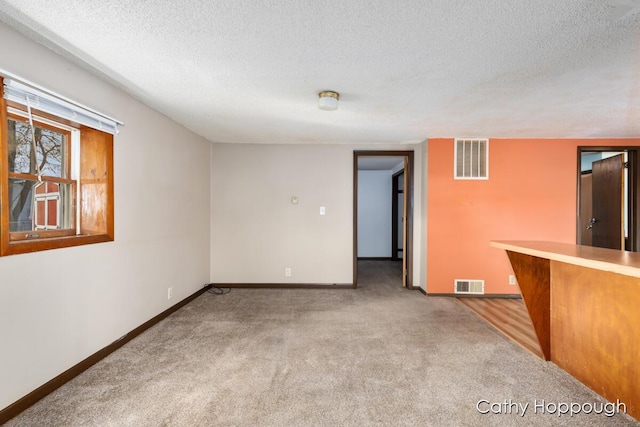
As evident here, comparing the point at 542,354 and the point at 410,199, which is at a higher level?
the point at 410,199

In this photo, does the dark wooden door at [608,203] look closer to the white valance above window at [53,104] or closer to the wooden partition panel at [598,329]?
the wooden partition panel at [598,329]

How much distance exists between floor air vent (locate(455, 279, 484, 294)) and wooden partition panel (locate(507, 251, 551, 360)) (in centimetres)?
166

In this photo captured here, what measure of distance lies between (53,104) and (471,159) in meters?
4.38

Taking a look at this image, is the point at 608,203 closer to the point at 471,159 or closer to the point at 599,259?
the point at 471,159

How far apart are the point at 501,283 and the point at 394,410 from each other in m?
3.06

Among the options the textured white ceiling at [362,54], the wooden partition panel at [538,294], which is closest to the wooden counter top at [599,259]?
the wooden partition panel at [538,294]

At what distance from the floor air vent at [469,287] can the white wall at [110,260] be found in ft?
11.9

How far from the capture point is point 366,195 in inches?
270

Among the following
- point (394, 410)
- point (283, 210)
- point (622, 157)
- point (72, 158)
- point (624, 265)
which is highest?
point (622, 157)

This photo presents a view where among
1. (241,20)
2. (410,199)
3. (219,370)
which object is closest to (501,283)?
(410,199)

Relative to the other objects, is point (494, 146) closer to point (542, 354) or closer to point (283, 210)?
point (542, 354)

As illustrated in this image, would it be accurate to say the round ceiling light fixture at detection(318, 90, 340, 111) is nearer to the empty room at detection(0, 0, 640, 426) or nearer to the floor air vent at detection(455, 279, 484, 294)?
the empty room at detection(0, 0, 640, 426)

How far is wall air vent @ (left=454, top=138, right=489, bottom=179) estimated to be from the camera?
3.93 meters
